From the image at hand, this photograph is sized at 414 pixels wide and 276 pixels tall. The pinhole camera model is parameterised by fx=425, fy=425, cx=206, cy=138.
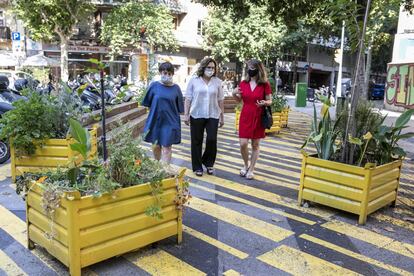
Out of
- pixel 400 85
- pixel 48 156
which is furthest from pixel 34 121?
pixel 400 85

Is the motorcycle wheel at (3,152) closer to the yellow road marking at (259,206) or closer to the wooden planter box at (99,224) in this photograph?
the yellow road marking at (259,206)

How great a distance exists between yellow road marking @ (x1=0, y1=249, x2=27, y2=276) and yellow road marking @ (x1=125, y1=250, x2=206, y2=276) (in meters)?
0.81

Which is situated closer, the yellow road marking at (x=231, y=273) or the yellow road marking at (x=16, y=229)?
the yellow road marking at (x=231, y=273)

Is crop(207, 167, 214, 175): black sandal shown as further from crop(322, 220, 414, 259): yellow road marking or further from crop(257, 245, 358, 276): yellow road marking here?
crop(257, 245, 358, 276): yellow road marking

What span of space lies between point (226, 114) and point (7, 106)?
8874mm

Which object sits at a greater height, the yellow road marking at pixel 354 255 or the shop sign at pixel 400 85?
the shop sign at pixel 400 85

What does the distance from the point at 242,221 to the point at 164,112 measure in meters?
1.84

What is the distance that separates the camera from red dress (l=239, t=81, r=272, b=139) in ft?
19.1

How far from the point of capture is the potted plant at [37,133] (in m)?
5.12

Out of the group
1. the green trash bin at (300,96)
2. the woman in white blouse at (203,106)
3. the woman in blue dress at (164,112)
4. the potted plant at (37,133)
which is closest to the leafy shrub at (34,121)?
the potted plant at (37,133)

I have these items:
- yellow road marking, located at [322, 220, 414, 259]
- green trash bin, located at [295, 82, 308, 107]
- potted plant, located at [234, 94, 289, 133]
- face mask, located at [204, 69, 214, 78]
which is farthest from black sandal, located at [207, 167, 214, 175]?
green trash bin, located at [295, 82, 308, 107]

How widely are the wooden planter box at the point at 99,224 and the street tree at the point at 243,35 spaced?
93.8 feet

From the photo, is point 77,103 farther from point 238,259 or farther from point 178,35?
point 178,35

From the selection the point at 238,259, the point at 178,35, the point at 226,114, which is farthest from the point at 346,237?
the point at 178,35
